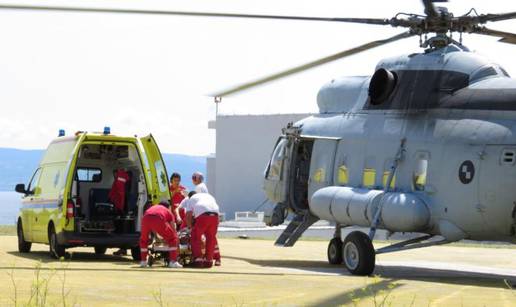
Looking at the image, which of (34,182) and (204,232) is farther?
(34,182)

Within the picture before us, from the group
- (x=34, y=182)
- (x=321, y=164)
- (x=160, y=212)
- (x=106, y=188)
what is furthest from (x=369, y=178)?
(x=34, y=182)

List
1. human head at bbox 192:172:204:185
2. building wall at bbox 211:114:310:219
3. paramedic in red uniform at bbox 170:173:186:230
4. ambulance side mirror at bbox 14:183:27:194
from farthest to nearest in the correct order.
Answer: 1. building wall at bbox 211:114:310:219
2. ambulance side mirror at bbox 14:183:27:194
3. paramedic in red uniform at bbox 170:173:186:230
4. human head at bbox 192:172:204:185

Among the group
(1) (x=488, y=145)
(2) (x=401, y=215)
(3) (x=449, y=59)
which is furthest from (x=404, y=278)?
(3) (x=449, y=59)

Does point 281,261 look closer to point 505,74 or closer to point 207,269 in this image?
point 207,269

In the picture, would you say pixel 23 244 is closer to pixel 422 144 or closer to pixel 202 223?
pixel 202 223

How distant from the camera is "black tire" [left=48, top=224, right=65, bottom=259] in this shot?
63.7 feet

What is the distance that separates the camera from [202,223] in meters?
18.5

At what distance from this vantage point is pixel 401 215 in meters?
17.4

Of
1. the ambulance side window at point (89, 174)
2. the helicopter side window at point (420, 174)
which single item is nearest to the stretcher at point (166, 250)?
the ambulance side window at point (89, 174)

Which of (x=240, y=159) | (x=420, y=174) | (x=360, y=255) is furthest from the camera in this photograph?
(x=240, y=159)

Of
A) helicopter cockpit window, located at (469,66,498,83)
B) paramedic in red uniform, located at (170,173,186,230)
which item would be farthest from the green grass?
helicopter cockpit window, located at (469,66,498,83)

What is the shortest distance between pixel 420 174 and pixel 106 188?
6.65 metres

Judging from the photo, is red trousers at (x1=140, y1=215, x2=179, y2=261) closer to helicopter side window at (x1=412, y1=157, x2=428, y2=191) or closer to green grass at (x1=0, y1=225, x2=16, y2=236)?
helicopter side window at (x1=412, y1=157, x2=428, y2=191)

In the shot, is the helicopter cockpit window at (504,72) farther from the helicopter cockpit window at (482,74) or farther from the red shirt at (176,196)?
the red shirt at (176,196)
